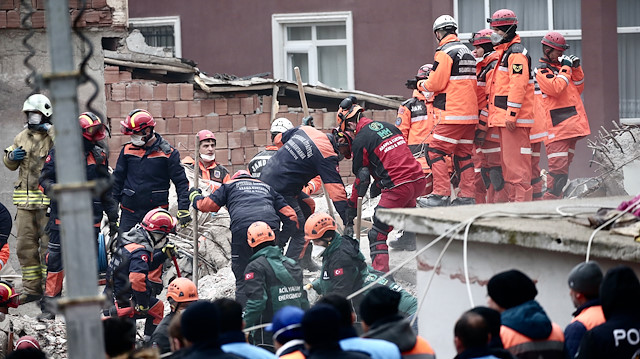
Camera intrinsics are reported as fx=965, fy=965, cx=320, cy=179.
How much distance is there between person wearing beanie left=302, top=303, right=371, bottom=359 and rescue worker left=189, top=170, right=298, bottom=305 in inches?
187

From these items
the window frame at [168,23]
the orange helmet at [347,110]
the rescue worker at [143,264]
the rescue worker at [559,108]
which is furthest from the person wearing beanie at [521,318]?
the window frame at [168,23]

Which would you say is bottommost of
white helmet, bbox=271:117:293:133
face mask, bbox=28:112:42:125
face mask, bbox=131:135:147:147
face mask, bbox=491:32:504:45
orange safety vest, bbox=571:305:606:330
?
orange safety vest, bbox=571:305:606:330

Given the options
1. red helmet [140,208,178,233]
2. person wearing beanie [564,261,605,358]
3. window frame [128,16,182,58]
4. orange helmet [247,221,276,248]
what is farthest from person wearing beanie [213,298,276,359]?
window frame [128,16,182,58]

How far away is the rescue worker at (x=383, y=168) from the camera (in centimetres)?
952

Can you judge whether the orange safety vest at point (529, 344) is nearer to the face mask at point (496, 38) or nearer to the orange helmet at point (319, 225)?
the orange helmet at point (319, 225)

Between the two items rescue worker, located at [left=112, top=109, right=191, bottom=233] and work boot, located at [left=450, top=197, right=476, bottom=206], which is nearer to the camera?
rescue worker, located at [left=112, top=109, right=191, bottom=233]

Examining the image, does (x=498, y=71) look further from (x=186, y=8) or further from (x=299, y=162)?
(x=186, y=8)

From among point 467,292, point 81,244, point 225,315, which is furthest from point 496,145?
point 81,244

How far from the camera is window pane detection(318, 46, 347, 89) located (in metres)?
17.4

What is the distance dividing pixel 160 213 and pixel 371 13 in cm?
882

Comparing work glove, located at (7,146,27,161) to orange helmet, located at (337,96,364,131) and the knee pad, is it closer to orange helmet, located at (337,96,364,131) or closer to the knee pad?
orange helmet, located at (337,96,364,131)

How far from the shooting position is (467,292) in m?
5.95

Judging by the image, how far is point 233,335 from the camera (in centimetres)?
453

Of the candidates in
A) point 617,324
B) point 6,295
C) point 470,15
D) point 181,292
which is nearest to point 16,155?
point 6,295
